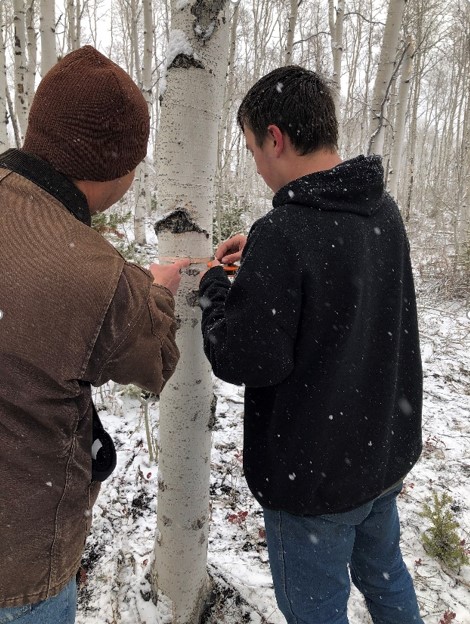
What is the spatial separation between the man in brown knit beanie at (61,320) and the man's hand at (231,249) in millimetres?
513

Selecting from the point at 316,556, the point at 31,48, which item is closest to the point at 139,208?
the point at 31,48

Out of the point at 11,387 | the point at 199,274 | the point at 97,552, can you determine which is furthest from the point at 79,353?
the point at 97,552

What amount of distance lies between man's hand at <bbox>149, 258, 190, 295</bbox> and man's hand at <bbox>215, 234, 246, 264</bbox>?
6.1 inches

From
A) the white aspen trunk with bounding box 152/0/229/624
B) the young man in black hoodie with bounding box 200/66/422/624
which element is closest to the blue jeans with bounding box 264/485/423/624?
the young man in black hoodie with bounding box 200/66/422/624

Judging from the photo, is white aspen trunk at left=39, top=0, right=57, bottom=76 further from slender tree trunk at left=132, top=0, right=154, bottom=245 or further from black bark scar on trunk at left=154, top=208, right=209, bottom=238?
black bark scar on trunk at left=154, top=208, right=209, bottom=238

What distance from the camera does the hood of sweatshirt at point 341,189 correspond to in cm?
119

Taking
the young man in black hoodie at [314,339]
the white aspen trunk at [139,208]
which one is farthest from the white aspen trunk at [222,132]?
the young man in black hoodie at [314,339]

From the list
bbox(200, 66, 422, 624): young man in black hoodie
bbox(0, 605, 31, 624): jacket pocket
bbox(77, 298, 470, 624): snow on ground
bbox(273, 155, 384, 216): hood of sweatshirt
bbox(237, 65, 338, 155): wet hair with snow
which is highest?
bbox(237, 65, 338, 155): wet hair with snow

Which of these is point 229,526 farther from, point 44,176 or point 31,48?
point 31,48

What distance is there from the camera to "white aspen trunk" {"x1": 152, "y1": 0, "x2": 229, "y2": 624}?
4.93 ft

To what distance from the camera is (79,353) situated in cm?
94

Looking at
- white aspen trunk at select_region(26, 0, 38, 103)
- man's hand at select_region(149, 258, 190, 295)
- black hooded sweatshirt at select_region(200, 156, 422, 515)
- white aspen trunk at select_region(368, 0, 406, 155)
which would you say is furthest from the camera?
white aspen trunk at select_region(26, 0, 38, 103)

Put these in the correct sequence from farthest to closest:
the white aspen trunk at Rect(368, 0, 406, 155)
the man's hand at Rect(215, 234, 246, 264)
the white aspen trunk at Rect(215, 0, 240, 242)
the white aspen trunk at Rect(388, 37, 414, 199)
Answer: the white aspen trunk at Rect(388, 37, 414, 199) < the white aspen trunk at Rect(215, 0, 240, 242) < the white aspen trunk at Rect(368, 0, 406, 155) < the man's hand at Rect(215, 234, 246, 264)

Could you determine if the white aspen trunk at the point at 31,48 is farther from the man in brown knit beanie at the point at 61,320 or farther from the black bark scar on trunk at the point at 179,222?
the man in brown knit beanie at the point at 61,320
